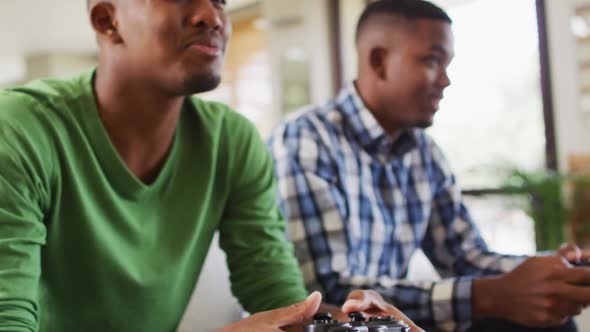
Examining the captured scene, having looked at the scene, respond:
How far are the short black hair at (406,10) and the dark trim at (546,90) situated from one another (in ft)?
8.15

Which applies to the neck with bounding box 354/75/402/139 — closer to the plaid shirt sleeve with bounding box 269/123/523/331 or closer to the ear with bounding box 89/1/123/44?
the plaid shirt sleeve with bounding box 269/123/523/331

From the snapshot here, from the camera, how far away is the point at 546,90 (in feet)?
12.4

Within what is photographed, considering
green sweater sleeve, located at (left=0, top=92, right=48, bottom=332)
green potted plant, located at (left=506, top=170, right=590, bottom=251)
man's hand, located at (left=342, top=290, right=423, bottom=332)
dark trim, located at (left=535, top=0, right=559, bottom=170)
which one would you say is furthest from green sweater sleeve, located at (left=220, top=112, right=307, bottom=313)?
dark trim, located at (left=535, top=0, right=559, bottom=170)

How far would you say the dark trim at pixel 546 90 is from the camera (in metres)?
3.75

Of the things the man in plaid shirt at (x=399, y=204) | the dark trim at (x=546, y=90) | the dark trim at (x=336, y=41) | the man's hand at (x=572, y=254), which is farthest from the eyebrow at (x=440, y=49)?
the dark trim at (x=336, y=41)

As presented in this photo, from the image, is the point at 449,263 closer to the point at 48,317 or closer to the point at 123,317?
the point at 123,317

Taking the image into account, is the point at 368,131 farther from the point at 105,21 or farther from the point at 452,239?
the point at 105,21

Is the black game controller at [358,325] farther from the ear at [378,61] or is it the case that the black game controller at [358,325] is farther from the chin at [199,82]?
the ear at [378,61]

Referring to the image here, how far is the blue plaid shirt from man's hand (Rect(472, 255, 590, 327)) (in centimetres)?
8

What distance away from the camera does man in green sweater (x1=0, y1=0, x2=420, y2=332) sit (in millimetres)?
872

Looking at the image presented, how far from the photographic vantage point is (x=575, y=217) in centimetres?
316

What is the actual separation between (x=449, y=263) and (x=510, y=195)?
185 centimetres

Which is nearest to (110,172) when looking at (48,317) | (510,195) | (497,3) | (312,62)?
(48,317)

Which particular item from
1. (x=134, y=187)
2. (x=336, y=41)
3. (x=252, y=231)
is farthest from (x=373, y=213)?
(x=336, y=41)
